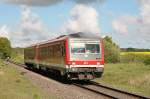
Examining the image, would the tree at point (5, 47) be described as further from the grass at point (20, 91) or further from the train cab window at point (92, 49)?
the grass at point (20, 91)

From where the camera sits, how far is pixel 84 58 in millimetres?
26969

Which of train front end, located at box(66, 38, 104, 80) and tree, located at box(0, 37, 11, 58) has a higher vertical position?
tree, located at box(0, 37, 11, 58)

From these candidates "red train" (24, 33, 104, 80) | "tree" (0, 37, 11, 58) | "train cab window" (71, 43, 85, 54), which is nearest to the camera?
"red train" (24, 33, 104, 80)

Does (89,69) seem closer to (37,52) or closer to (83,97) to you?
(83,97)

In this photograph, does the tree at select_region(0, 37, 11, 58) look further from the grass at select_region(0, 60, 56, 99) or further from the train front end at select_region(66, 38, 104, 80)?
the grass at select_region(0, 60, 56, 99)

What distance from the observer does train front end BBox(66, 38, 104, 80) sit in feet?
87.8

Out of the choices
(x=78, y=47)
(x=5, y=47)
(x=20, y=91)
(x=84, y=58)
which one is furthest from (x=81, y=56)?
(x=5, y=47)

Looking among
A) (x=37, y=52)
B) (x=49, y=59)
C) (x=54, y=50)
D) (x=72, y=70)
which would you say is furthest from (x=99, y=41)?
(x=37, y=52)

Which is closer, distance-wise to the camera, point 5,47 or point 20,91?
point 20,91

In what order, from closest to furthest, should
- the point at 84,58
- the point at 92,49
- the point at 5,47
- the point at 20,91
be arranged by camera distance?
the point at 20,91 → the point at 84,58 → the point at 92,49 → the point at 5,47

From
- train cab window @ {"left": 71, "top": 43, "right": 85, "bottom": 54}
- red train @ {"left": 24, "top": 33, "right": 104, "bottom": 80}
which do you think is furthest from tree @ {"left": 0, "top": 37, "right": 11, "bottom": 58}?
train cab window @ {"left": 71, "top": 43, "right": 85, "bottom": 54}

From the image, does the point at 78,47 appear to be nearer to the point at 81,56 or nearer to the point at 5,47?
the point at 81,56

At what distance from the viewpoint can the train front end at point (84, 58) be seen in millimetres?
26750

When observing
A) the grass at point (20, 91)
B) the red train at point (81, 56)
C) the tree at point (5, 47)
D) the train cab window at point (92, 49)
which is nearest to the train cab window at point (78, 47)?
the red train at point (81, 56)
